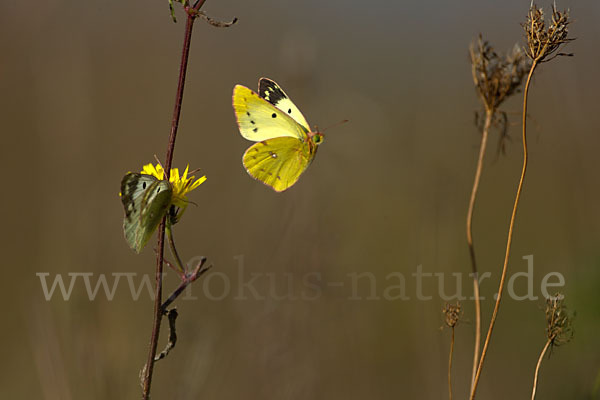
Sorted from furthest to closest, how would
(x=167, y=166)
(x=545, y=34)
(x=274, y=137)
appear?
(x=274, y=137) → (x=545, y=34) → (x=167, y=166)

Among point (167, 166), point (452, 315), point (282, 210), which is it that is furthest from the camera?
point (282, 210)

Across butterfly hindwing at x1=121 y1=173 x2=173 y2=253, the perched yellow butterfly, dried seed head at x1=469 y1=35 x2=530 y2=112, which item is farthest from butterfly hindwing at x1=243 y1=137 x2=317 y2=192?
dried seed head at x1=469 y1=35 x2=530 y2=112

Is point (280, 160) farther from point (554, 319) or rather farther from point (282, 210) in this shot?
point (282, 210)

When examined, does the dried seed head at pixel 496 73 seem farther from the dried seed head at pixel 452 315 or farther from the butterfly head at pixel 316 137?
the dried seed head at pixel 452 315

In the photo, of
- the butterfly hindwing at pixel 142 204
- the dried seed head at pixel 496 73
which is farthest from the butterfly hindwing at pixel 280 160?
the dried seed head at pixel 496 73

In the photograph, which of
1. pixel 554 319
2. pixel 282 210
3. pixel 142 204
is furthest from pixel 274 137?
pixel 282 210

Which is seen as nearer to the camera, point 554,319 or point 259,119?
point 554,319

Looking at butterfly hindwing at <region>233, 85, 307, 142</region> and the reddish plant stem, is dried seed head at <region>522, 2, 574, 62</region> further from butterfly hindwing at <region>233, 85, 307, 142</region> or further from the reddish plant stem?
the reddish plant stem

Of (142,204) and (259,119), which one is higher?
(259,119)
